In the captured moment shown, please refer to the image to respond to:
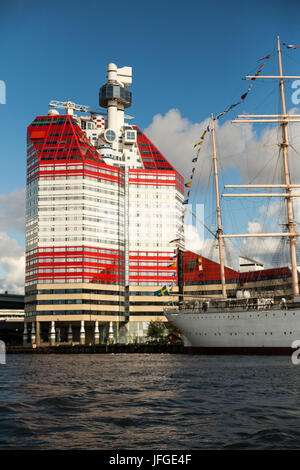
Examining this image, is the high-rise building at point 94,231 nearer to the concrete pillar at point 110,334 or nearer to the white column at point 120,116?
the concrete pillar at point 110,334

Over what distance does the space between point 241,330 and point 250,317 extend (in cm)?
259

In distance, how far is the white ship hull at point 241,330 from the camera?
74.2 m

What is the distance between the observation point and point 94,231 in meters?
149

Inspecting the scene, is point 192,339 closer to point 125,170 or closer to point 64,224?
point 64,224

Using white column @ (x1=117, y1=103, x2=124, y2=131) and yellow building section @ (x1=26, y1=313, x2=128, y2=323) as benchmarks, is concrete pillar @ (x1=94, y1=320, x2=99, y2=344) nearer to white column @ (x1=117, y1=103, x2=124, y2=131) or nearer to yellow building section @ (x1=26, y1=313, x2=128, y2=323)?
yellow building section @ (x1=26, y1=313, x2=128, y2=323)

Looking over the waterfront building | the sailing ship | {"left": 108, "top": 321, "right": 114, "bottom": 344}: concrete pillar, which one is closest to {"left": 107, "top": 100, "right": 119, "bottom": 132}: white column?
{"left": 108, "top": 321, "right": 114, "bottom": 344}: concrete pillar

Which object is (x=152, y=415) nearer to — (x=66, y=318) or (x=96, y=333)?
(x=66, y=318)

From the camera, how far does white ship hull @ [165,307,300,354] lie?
74.2 metres

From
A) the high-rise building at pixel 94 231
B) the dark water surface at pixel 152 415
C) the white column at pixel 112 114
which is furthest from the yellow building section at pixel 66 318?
the dark water surface at pixel 152 415

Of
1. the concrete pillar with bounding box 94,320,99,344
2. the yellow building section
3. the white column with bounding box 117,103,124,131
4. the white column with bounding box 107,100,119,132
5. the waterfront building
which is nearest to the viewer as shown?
the yellow building section

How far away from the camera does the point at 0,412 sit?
2369 centimetres
